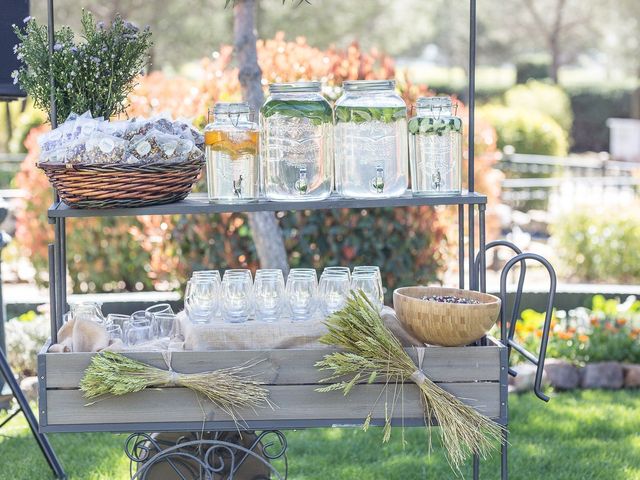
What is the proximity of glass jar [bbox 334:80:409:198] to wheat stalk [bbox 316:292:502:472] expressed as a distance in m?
0.34

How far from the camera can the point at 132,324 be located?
2.88m

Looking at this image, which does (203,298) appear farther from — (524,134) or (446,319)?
(524,134)

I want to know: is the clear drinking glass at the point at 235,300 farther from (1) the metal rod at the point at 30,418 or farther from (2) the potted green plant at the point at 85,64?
(1) the metal rod at the point at 30,418

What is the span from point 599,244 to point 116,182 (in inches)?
209

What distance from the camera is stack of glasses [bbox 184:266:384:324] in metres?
2.78

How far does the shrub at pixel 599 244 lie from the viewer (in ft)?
23.4

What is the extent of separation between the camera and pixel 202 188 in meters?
5.34

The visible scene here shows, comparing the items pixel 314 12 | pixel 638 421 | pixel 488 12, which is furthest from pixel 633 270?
pixel 488 12

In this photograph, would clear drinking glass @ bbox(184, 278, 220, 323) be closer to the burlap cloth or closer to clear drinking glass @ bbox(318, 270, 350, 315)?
the burlap cloth

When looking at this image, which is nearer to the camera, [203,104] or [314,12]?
[203,104]

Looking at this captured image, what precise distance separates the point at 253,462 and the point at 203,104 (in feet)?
9.35

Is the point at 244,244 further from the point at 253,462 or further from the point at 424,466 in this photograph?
the point at 253,462

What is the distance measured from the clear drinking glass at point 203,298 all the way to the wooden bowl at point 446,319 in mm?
539

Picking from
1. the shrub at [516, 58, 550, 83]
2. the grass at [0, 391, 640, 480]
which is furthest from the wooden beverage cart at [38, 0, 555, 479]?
the shrub at [516, 58, 550, 83]
